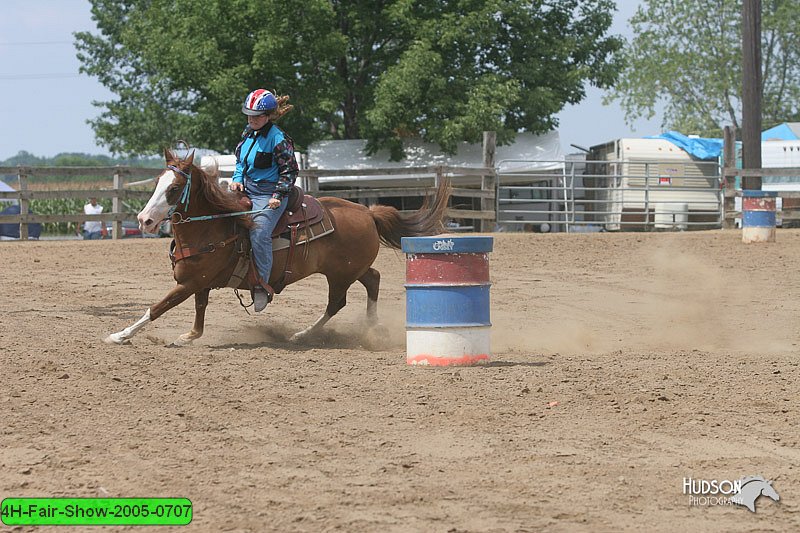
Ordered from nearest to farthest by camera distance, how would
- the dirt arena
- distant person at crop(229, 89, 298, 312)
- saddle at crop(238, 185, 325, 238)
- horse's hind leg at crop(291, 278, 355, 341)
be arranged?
the dirt arena
distant person at crop(229, 89, 298, 312)
saddle at crop(238, 185, 325, 238)
horse's hind leg at crop(291, 278, 355, 341)

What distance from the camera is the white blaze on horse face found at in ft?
26.9

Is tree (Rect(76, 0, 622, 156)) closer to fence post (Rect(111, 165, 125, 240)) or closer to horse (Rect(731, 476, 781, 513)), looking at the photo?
fence post (Rect(111, 165, 125, 240))

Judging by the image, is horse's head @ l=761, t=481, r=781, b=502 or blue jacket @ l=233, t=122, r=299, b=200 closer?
horse's head @ l=761, t=481, r=781, b=502

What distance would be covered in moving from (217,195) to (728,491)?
525 cm

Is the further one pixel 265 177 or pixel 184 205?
pixel 265 177

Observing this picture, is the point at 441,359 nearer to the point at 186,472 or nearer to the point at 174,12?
the point at 186,472

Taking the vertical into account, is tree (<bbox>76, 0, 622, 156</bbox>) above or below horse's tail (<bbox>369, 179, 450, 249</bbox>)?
above

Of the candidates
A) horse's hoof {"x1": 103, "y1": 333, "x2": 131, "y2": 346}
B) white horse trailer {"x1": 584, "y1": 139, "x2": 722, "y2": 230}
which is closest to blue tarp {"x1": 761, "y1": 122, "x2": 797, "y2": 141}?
white horse trailer {"x1": 584, "y1": 139, "x2": 722, "y2": 230}

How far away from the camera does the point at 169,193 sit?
832 centimetres

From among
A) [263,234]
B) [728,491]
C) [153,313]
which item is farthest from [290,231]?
[728,491]

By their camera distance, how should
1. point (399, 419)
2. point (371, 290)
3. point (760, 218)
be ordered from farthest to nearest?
point (760, 218), point (371, 290), point (399, 419)

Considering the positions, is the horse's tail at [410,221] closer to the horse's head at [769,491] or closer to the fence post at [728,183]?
the horse's head at [769,491]

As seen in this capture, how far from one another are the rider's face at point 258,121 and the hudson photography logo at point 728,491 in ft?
16.9

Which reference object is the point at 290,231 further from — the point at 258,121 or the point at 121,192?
the point at 121,192
